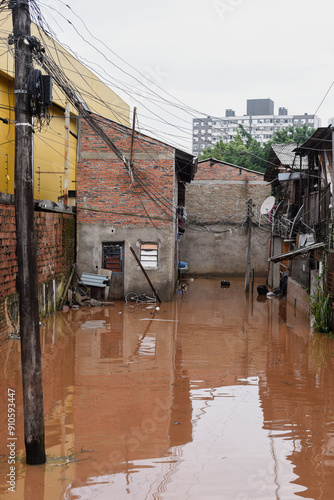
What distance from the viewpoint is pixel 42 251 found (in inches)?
587

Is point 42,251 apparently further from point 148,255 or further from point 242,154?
point 242,154

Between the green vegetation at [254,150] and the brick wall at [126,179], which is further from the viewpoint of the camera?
the green vegetation at [254,150]

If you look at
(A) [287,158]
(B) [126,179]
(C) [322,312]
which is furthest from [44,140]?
(C) [322,312]

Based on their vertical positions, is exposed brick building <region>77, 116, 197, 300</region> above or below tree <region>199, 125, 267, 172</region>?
below

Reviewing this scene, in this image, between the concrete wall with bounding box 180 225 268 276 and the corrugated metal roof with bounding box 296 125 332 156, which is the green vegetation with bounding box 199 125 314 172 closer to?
the concrete wall with bounding box 180 225 268 276

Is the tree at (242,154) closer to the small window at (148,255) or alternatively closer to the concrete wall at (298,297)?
the concrete wall at (298,297)

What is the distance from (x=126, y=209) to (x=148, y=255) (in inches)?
74.5

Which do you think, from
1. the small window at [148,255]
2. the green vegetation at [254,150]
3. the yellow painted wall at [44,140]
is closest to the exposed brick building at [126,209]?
→ the small window at [148,255]

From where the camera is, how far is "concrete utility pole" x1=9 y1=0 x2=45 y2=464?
17.9 feet

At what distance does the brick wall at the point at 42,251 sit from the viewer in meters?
11.3

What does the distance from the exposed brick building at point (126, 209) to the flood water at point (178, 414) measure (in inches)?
178

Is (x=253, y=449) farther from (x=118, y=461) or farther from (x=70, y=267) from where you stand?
(x=70, y=267)

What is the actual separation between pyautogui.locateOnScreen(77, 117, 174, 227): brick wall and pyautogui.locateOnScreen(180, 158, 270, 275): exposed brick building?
39.7 feet

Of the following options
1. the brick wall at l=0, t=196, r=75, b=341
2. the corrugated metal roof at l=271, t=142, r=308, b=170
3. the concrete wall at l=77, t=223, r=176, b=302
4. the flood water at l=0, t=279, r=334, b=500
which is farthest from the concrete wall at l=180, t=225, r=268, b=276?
the flood water at l=0, t=279, r=334, b=500
